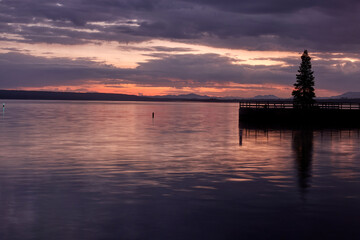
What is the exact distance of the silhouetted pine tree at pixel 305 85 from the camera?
82.6 metres

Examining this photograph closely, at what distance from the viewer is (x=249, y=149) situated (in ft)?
111

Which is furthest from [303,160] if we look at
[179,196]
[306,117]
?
[306,117]

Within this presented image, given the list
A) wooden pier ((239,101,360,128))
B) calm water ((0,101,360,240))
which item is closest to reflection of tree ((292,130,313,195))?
calm water ((0,101,360,240))

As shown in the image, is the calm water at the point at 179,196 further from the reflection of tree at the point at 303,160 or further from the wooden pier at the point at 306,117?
the wooden pier at the point at 306,117

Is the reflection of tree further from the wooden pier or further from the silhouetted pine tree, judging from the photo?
the silhouetted pine tree

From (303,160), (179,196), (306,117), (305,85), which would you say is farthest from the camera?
(305,85)

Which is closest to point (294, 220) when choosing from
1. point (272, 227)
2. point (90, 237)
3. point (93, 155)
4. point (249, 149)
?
point (272, 227)

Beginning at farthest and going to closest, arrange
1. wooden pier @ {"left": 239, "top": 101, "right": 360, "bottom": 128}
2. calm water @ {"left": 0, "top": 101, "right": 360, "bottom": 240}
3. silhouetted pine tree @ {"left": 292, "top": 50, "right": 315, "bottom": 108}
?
silhouetted pine tree @ {"left": 292, "top": 50, "right": 315, "bottom": 108} < wooden pier @ {"left": 239, "top": 101, "right": 360, "bottom": 128} < calm water @ {"left": 0, "top": 101, "right": 360, "bottom": 240}

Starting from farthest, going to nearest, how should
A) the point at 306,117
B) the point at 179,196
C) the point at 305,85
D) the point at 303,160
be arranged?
the point at 305,85, the point at 306,117, the point at 303,160, the point at 179,196

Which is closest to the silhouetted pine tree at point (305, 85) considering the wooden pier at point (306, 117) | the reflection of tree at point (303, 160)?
the wooden pier at point (306, 117)

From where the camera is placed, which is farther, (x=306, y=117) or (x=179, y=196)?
(x=306, y=117)

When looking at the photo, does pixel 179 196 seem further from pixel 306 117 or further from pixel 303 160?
pixel 306 117

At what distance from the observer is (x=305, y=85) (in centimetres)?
8331

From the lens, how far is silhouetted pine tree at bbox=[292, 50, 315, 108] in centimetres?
8256
